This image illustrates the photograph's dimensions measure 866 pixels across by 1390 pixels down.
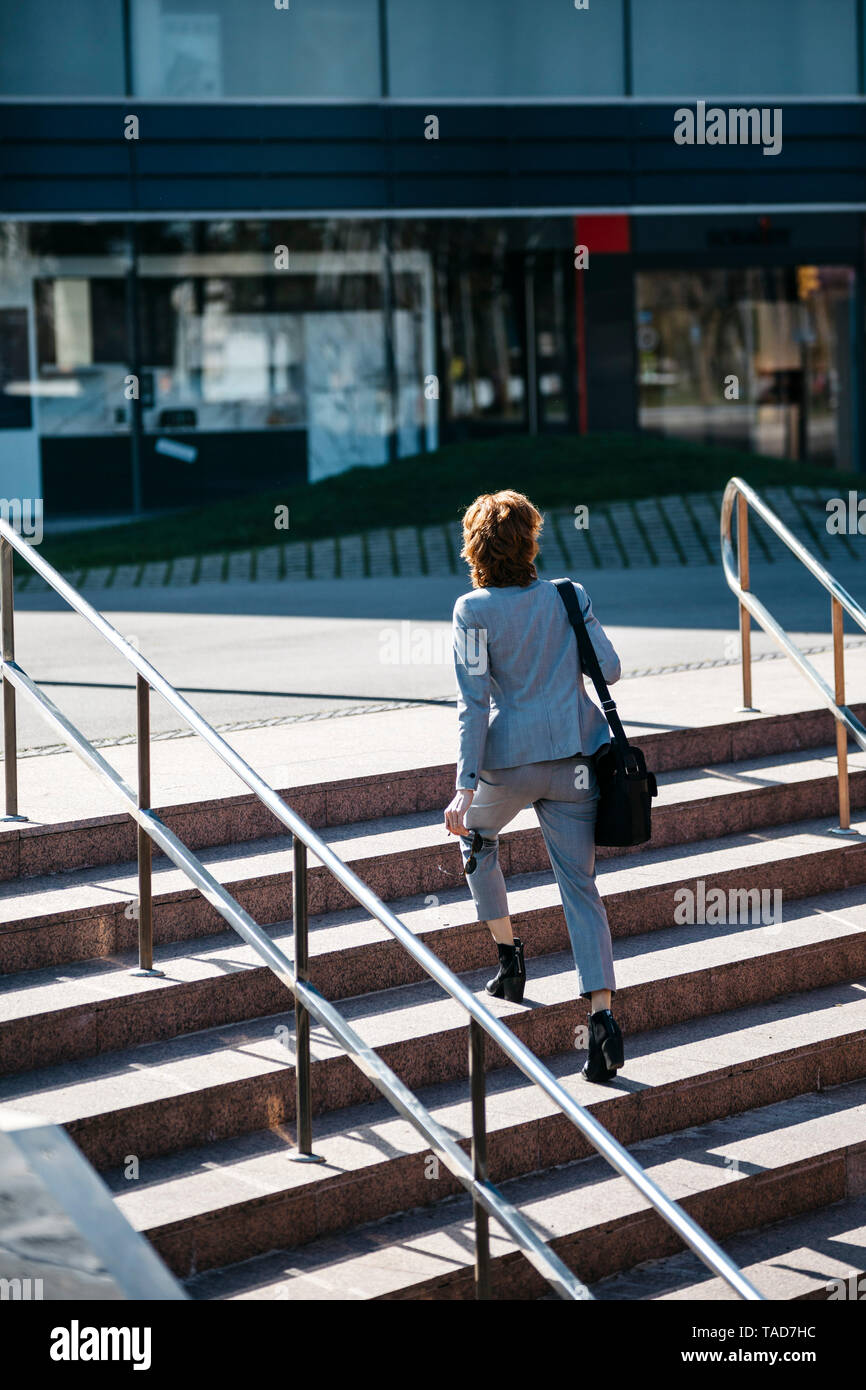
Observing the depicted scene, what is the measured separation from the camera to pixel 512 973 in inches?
208

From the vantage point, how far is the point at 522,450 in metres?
17.3

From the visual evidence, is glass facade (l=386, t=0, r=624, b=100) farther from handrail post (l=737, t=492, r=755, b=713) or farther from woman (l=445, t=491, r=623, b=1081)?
woman (l=445, t=491, r=623, b=1081)

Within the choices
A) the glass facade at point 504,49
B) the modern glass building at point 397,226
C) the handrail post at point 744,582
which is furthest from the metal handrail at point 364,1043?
the glass facade at point 504,49

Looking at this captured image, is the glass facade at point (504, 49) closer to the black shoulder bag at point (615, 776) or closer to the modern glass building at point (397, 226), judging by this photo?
the modern glass building at point (397, 226)

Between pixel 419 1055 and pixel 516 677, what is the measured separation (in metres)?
1.16

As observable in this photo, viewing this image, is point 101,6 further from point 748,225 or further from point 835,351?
point 835,351

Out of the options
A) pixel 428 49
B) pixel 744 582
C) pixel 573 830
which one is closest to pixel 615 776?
pixel 573 830

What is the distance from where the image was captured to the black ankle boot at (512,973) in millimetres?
5273

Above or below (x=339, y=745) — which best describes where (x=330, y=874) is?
below

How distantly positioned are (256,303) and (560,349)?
12.6 ft

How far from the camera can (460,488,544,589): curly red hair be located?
488 cm

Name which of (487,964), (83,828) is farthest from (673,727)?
(83,828)

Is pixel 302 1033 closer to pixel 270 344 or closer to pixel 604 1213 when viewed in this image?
pixel 604 1213

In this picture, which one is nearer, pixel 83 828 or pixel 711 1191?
pixel 711 1191
